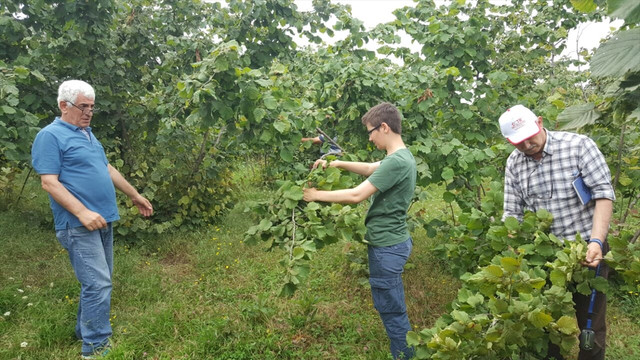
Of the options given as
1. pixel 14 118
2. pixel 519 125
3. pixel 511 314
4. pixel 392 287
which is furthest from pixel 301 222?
pixel 14 118

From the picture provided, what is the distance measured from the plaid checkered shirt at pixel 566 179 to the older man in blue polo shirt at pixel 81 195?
2.83 m

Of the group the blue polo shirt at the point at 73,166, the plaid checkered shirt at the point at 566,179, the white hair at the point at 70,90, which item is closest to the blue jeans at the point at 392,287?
the plaid checkered shirt at the point at 566,179

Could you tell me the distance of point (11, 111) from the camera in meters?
3.03

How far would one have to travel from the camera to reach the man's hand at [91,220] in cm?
278

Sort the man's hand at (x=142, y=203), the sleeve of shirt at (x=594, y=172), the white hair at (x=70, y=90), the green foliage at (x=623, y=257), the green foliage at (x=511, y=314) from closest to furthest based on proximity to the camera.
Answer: the green foliage at (x=511, y=314) < the green foliage at (x=623, y=257) < the sleeve of shirt at (x=594, y=172) < the white hair at (x=70, y=90) < the man's hand at (x=142, y=203)

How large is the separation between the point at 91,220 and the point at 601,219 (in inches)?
122

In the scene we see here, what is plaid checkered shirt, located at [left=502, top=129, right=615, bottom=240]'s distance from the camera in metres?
2.21

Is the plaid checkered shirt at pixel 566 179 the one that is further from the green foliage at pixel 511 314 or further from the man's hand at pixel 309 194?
the man's hand at pixel 309 194

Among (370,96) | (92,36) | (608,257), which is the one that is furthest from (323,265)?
(92,36)

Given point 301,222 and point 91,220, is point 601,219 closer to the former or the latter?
point 301,222

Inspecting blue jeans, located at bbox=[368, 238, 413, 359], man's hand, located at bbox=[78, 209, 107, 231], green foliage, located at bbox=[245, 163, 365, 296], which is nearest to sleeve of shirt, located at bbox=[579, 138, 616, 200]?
blue jeans, located at bbox=[368, 238, 413, 359]

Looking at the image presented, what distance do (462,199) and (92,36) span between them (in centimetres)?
418

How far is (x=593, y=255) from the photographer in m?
2.08

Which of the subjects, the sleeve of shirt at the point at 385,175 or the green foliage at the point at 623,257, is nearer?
the green foliage at the point at 623,257
